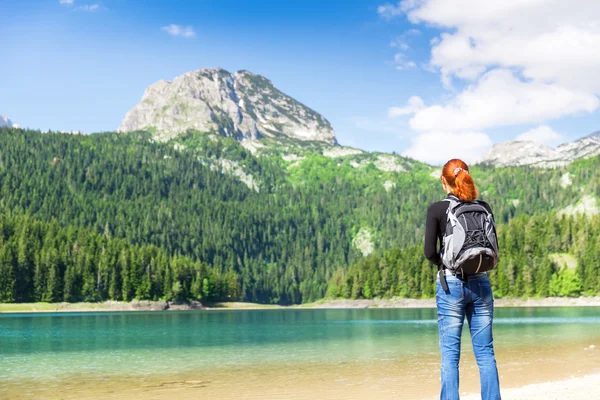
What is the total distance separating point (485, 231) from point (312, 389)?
885 inches

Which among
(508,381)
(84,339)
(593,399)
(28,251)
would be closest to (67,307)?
(28,251)

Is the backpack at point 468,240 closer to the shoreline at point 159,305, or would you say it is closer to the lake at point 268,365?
the lake at point 268,365

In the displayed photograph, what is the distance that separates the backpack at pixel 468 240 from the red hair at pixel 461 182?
7.2 inches

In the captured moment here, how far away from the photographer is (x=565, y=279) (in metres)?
177

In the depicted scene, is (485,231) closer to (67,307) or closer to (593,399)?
(593,399)

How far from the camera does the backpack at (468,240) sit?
10211 millimetres

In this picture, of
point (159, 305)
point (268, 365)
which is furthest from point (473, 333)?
point (159, 305)

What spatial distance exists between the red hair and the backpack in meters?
0.18

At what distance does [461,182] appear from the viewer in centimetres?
1065

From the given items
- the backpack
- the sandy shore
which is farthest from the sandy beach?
the backpack

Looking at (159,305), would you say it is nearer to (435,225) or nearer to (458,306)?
(458,306)

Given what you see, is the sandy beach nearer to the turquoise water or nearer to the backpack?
the turquoise water

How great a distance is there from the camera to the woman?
10.5 meters

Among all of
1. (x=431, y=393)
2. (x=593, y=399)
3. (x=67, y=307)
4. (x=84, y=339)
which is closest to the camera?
(x=593, y=399)
